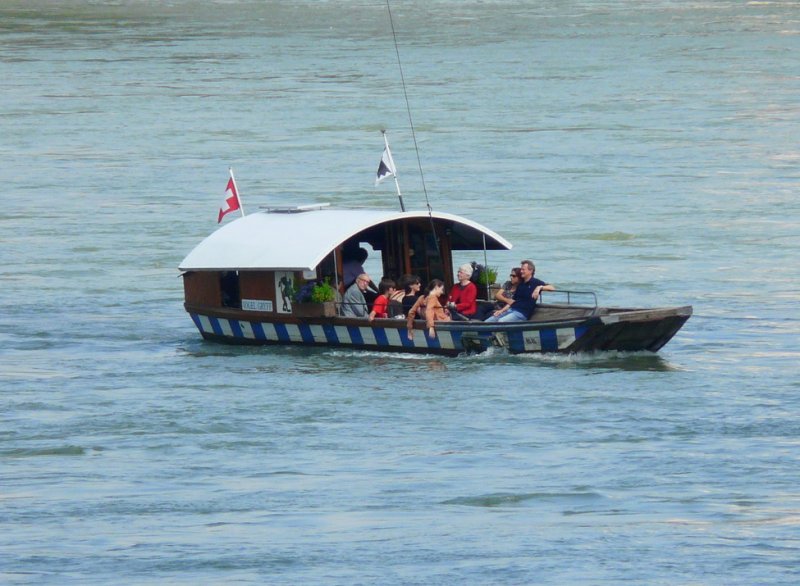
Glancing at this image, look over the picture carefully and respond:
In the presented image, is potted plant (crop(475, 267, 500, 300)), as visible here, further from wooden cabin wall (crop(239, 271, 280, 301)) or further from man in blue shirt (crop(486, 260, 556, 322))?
wooden cabin wall (crop(239, 271, 280, 301))

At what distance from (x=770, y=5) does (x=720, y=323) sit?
88542 millimetres

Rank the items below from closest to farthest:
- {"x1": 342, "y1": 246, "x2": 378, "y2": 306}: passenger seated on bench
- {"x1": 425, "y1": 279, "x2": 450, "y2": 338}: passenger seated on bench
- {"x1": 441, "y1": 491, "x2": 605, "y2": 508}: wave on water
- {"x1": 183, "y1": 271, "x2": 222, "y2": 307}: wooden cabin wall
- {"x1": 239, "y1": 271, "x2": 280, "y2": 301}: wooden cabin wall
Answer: {"x1": 441, "y1": 491, "x2": 605, "y2": 508}: wave on water, {"x1": 425, "y1": 279, "x2": 450, "y2": 338}: passenger seated on bench, {"x1": 239, "y1": 271, "x2": 280, "y2": 301}: wooden cabin wall, {"x1": 342, "y1": 246, "x2": 378, "y2": 306}: passenger seated on bench, {"x1": 183, "y1": 271, "x2": 222, "y2": 307}: wooden cabin wall

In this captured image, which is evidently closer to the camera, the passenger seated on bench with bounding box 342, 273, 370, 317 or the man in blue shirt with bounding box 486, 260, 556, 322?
the man in blue shirt with bounding box 486, 260, 556, 322

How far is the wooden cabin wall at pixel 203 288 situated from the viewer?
93.2ft

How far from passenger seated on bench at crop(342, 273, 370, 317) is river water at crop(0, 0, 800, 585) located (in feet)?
2.11

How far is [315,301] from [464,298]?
7.10 feet

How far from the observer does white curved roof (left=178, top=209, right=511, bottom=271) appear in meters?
26.5

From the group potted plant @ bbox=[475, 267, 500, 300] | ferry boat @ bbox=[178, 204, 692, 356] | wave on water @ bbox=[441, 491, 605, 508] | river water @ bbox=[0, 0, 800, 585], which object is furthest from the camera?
potted plant @ bbox=[475, 267, 500, 300]

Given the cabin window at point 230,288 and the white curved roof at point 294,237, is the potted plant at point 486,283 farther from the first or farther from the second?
the cabin window at point 230,288

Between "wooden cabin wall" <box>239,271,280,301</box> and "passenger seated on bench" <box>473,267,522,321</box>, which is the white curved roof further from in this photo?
"passenger seated on bench" <box>473,267,522,321</box>

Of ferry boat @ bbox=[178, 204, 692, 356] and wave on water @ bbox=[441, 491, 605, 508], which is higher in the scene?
ferry boat @ bbox=[178, 204, 692, 356]

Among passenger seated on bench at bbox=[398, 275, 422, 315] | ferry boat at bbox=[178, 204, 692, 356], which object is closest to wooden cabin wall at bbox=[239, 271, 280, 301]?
ferry boat at bbox=[178, 204, 692, 356]

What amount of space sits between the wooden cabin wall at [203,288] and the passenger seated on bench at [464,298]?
3986 mm

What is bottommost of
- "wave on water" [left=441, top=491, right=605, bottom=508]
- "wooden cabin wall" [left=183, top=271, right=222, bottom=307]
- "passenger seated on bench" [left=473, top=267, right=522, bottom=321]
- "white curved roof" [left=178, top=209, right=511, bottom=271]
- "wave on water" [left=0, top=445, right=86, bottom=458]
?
"wave on water" [left=441, top=491, right=605, bottom=508]
